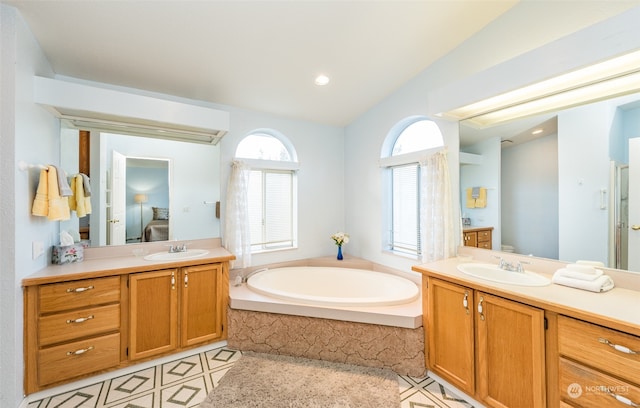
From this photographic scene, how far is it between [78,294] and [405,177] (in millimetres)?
3259

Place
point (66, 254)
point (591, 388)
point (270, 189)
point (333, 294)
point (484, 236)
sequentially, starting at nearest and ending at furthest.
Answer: point (591, 388) → point (66, 254) → point (484, 236) → point (333, 294) → point (270, 189)

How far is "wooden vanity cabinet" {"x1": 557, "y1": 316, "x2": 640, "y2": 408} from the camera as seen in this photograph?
112 cm

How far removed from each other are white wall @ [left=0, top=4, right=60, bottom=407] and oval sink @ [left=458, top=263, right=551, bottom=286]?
3.05 metres

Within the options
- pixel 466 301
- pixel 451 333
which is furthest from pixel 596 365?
pixel 451 333

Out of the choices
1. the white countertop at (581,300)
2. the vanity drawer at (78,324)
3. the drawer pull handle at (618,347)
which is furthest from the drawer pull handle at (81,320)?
the drawer pull handle at (618,347)

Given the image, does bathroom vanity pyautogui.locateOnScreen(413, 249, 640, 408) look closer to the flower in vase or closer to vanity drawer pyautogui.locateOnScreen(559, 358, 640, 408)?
vanity drawer pyautogui.locateOnScreen(559, 358, 640, 408)

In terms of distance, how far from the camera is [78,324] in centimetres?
188

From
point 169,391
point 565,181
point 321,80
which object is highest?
point 321,80

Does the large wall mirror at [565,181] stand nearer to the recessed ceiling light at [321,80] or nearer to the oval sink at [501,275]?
the oval sink at [501,275]

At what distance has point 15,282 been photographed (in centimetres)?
162

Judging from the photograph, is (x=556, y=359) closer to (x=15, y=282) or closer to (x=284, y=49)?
(x=284, y=49)

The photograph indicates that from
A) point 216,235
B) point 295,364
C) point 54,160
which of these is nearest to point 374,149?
point 216,235

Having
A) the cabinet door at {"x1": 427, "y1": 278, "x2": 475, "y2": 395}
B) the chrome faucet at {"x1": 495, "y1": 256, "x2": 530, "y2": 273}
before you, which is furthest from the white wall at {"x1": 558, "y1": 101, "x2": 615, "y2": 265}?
the cabinet door at {"x1": 427, "y1": 278, "x2": 475, "y2": 395}

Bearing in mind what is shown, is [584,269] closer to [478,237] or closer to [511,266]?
[511,266]
